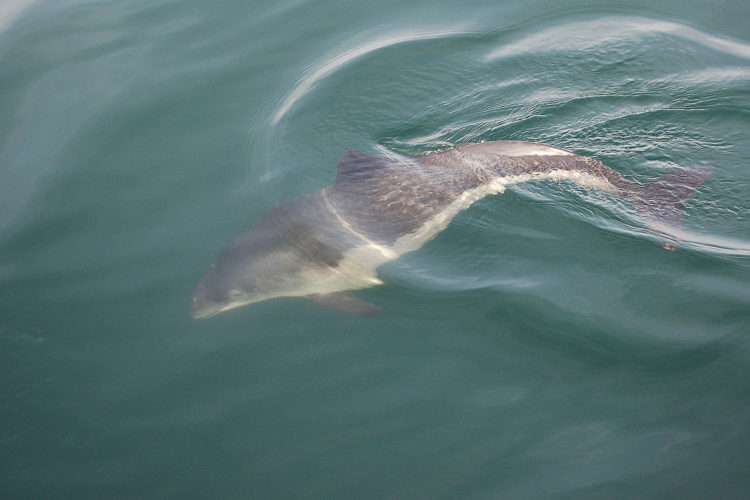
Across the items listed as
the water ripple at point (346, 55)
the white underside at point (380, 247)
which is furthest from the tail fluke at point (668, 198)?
the water ripple at point (346, 55)

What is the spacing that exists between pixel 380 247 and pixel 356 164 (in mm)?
1163

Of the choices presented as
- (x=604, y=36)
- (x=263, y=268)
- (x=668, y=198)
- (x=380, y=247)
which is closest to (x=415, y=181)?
(x=380, y=247)

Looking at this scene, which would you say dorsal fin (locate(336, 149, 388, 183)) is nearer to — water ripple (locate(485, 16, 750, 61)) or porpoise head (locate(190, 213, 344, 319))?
porpoise head (locate(190, 213, 344, 319))

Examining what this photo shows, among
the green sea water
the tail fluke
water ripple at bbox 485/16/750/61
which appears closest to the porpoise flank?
the tail fluke

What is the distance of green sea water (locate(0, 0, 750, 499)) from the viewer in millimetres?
4230

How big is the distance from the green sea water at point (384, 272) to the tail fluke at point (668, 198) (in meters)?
0.14

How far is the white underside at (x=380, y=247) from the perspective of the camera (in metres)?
5.86

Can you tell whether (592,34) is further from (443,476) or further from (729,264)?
(443,476)

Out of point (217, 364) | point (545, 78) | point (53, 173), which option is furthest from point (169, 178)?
point (545, 78)

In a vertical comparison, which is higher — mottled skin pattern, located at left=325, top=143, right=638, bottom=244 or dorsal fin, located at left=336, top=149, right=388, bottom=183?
dorsal fin, located at left=336, top=149, right=388, bottom=183

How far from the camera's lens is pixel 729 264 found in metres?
5.24

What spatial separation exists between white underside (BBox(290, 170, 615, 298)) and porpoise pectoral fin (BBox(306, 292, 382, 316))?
118mm

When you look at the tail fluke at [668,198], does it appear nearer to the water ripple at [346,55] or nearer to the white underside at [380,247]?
the white underside at [380,247]

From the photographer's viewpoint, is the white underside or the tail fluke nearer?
the tail fluke
